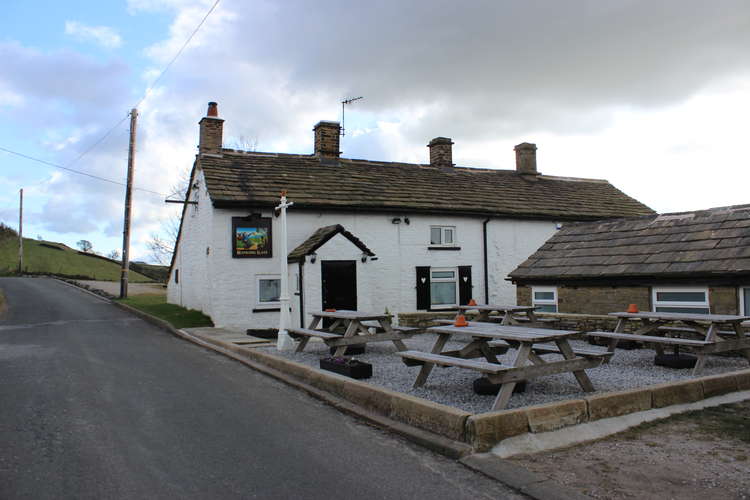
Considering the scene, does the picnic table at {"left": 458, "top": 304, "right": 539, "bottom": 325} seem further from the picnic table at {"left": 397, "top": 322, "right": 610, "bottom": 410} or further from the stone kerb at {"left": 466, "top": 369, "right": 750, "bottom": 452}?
the stone kerb at {"left": 466, "top": 369, "right": 750, "bottom": 452}

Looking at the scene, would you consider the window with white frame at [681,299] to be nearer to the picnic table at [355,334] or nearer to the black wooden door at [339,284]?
the picnic table at [355,334]

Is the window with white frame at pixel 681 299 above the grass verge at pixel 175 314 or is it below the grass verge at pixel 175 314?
above

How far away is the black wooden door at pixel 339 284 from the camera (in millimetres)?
17547

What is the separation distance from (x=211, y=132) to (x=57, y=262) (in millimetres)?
43930

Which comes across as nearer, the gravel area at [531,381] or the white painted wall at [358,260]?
the gravel area at [531,381]

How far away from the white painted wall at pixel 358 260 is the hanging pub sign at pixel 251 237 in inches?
7.4

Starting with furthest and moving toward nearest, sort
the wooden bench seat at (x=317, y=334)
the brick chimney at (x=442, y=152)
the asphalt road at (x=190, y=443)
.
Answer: the brick chimney at (x=442, y=152), the wooden bench seat at (x=317, y=334), the asphalt road at (x=190, y=443)

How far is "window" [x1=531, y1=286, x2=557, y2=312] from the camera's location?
15.8 metres

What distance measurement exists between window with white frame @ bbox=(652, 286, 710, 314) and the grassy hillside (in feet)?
136

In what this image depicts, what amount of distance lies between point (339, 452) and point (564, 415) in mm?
2341

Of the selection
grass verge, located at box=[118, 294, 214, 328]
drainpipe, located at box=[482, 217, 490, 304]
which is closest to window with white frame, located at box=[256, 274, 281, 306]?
grass verge, located at box=[118, 294, 214, 328]

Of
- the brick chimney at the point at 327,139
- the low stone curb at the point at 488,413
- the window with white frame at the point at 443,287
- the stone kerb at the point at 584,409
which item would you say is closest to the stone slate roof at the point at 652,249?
the window with white frame at the point at 443,287

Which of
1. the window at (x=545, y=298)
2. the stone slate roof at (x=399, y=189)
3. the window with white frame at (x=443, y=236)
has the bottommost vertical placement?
the window at (x=545, y=298)

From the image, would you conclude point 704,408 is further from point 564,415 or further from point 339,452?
point 339,452
